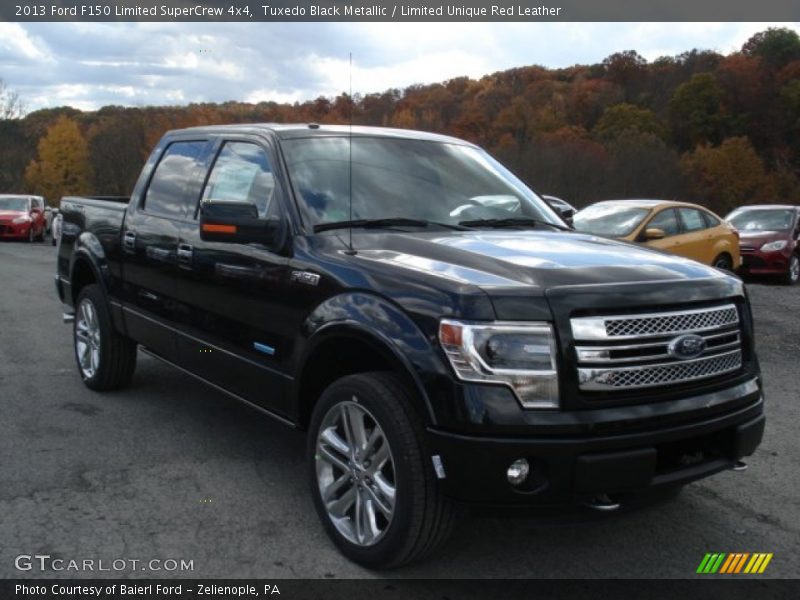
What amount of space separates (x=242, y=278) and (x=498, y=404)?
5.87 feet

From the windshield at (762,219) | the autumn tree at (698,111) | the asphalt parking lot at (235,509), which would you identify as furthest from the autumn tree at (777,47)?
the asphalt parking lot at (235,509)

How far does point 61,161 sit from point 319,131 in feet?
285

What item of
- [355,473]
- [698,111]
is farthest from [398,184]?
[698,111]

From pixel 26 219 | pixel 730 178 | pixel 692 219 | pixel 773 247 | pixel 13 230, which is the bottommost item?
pixel 13 230

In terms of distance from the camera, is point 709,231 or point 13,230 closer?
point 709,231

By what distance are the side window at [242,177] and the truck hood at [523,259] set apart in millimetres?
714

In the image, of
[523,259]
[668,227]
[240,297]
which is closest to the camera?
[523,259]

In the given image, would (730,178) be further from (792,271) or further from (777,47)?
(792,271)

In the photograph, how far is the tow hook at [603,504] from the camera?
2.98 metres

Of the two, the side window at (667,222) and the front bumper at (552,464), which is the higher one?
the side window at (667,222)

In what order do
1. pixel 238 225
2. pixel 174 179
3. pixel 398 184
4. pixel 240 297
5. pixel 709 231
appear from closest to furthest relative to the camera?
1. pixel 238 225
2. pixel 240 297
3. pixel 398 184
4. pixel 174 179
5. pixel 709 231

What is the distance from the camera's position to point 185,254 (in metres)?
4.73

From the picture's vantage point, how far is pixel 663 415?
10.0ft

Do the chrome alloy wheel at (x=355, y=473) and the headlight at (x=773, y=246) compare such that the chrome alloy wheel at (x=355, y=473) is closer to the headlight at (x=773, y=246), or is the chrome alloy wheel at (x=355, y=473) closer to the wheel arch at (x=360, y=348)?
the wheel arch at (x=360, y=348)
